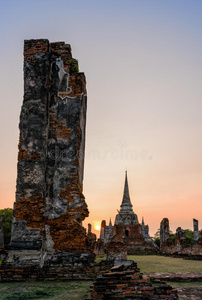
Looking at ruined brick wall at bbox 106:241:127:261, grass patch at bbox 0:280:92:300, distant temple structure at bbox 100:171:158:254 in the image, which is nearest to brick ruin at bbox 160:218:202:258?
distant temple structure at bbox 100:171:158:254

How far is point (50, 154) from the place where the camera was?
21.9 ft

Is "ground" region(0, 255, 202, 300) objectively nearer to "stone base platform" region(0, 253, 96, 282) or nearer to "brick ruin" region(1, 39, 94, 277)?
"stone base platform" region(0, 253, 96, 282)

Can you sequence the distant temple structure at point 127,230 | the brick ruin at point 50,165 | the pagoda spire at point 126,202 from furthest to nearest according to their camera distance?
the pagoda spire at point 126,202 → the distant temple structure at point 127,230 → the brick ruin at point 50,165

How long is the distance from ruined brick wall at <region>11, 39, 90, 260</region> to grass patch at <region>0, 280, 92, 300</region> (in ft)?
2.55

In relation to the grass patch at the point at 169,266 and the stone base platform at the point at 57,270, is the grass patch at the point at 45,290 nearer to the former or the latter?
the stone base platform at the point at 57,270

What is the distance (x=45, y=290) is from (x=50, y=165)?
107 inches

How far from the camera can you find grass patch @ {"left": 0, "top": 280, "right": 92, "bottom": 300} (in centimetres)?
425

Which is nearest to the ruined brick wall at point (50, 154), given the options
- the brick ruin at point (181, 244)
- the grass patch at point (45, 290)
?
the grass patch at point (45, 290)

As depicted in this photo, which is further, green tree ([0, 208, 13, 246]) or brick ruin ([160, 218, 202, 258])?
green tree ([0, 208, 13, 246])

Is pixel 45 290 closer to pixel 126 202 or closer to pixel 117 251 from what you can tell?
pixel 117 251

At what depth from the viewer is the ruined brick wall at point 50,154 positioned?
6.19 m

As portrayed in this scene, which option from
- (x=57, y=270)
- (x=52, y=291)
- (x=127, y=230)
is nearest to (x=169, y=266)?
(x=57, y=270)

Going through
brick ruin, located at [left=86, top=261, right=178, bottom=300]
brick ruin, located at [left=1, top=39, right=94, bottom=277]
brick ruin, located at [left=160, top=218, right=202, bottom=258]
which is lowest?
brick ruin, located at [left=160, top=218, right=202, bottom=258]

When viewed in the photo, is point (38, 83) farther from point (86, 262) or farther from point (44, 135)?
point (86, 262)
